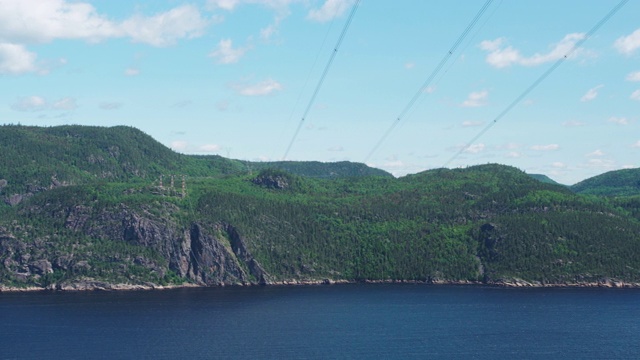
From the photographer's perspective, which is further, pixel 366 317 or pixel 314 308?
pixel 314 308

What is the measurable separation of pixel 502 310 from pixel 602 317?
2286cm

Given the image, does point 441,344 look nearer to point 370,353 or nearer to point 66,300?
point 370,353

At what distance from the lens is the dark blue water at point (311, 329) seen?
458ft

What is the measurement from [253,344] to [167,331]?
22.5 meters

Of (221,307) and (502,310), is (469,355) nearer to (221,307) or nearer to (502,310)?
(502,310)

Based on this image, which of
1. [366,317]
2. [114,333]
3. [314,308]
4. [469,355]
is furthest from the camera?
[314,308]

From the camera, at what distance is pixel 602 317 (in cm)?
18012

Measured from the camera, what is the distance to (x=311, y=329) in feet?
524

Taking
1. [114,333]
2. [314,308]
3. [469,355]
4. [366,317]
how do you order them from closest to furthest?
1. [469,355]
2. [114,333]
3. [366,317]
4. [314,308]

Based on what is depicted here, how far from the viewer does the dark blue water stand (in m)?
140

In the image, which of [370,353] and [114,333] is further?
[114,333]

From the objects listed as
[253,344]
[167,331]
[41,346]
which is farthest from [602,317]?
[41,346]

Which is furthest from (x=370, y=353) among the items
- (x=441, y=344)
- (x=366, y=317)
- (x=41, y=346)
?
(x=41, y=346)

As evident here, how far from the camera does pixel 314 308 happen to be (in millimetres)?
187250
